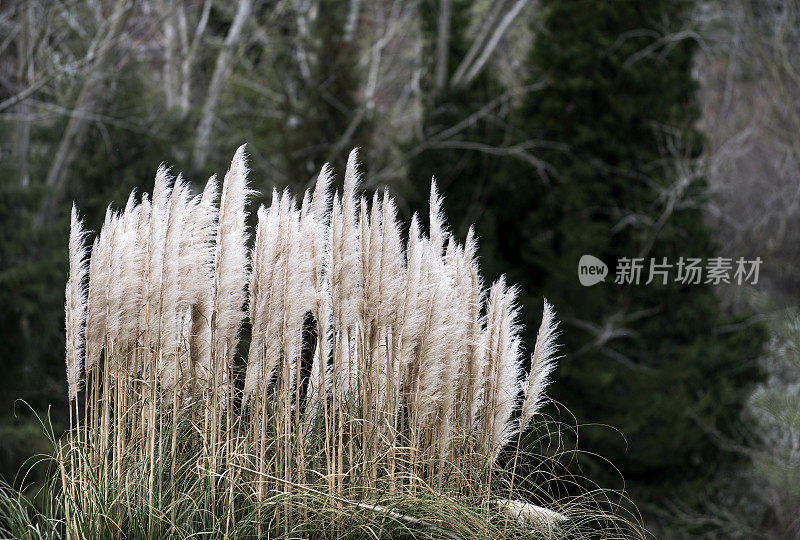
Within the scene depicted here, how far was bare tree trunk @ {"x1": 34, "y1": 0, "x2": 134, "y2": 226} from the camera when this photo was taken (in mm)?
8602

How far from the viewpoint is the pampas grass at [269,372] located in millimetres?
2629

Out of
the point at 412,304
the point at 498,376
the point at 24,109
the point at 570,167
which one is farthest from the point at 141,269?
the point at 570,167

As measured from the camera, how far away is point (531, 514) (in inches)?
109

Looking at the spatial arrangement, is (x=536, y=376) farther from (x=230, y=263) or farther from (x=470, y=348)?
(x=230, y=263)

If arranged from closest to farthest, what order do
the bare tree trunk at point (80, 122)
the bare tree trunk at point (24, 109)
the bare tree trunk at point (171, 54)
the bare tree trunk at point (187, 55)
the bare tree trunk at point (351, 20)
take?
the bare tree trunk at point (24, 109) < the bare tree trunk at point (80, 122) < the bare tree trunk at point (351, 20) < the bare tree trunk at point (187, 55) < the bare tree trunk at point (171, 54)

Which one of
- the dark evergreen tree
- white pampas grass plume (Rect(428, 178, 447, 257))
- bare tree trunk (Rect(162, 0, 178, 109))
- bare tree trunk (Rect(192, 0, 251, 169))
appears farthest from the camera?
bare tree trunk (Rect(162, 0, 178, 109))

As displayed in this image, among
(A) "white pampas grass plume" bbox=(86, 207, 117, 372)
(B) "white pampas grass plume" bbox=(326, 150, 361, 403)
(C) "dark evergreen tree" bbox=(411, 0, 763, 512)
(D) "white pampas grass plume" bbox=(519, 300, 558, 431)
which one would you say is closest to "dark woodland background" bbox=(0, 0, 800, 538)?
(C) "dark evergreen tree" bbox=(411, 0, 763, 512)

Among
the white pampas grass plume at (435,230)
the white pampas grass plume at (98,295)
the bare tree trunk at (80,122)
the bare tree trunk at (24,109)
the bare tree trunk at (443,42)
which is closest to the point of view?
the white pampas grass plume at (98,295)

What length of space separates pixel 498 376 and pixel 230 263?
37.3 inches

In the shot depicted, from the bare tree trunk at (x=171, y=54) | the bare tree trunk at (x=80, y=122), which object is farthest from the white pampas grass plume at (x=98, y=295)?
the bare tree trunk at (x=171, y=54)

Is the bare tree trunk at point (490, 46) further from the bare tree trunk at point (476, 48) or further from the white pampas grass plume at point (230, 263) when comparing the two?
the white pampas grass plume at point (230, 263)

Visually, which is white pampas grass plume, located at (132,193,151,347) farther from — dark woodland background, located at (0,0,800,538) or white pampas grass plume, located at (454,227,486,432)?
dark woodland background, located at (0,0,800,538)

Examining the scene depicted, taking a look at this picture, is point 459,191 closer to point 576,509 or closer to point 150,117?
point 150,117

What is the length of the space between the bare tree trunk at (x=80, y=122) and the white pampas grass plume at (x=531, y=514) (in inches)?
261
